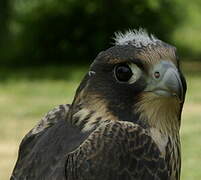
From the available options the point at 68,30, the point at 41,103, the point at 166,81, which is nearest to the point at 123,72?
the point at 166,81


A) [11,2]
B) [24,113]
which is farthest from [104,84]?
[11,2]

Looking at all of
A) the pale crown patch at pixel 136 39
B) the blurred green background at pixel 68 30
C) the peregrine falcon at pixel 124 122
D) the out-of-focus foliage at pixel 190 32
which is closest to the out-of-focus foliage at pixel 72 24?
the blurred green background at pixel 68 30

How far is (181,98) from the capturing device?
3590 millimetres

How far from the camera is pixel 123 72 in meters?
3.63

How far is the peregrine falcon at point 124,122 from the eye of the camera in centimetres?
354

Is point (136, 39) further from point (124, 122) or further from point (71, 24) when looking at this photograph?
point (71, 24)

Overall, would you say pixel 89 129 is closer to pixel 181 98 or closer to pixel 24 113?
pixel 181 98

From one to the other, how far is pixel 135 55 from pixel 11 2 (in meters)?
16.1

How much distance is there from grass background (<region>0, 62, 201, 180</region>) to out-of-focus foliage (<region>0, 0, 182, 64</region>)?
4.84 feet

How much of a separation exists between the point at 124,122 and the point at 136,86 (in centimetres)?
22

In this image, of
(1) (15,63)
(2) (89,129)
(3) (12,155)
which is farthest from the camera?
(1) (15,63)

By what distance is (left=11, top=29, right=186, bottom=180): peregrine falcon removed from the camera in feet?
11.6

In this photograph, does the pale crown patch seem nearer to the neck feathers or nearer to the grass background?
the neck feathers

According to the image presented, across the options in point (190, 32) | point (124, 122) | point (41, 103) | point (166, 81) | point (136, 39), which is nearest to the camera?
point (166, 81)
